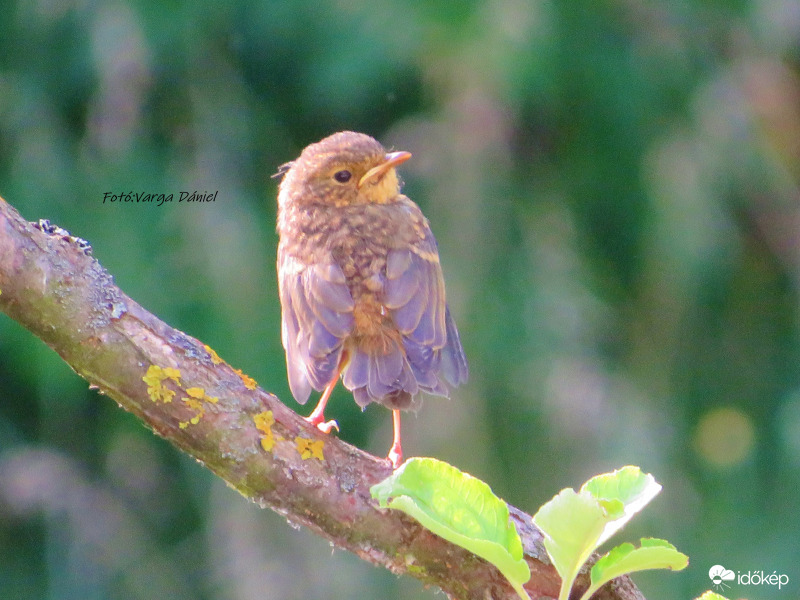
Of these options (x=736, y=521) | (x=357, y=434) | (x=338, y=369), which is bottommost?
(x=338, y=369)

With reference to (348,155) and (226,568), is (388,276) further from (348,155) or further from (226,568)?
(226,568)

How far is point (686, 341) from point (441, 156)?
6.36 ft

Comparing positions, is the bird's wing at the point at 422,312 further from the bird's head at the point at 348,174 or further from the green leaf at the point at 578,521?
the green leaf at the point at 578,521

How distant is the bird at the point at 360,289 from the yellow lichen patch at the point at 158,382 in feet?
1.79

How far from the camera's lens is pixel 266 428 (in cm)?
276

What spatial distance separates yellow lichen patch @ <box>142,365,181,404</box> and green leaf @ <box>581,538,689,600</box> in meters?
1.18

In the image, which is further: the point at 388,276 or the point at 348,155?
the point at 348,155

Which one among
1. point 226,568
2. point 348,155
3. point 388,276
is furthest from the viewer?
point 226,568

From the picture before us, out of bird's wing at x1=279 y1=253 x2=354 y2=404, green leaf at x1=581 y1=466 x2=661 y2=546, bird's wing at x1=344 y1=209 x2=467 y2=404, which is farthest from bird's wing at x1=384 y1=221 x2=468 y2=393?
green leaf at x1=581 y1=466 x2=661 y2=546

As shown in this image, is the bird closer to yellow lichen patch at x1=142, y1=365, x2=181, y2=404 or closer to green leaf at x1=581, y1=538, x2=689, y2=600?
yellow lichen patch at x1=142, y1=365, x2=181, y2=404

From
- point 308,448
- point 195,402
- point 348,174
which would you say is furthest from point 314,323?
point 348,174

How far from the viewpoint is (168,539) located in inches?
252

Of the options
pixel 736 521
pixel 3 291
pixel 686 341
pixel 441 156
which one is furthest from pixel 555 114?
pixel 3 291

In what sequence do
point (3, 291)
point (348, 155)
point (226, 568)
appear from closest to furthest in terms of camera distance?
point (3, 291) < point (348, 155) < point (226, 568)
